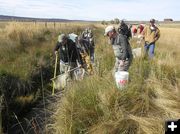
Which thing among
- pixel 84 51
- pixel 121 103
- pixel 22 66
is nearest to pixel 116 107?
pixel 121 103

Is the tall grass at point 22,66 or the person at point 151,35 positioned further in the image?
the person at point 151,35

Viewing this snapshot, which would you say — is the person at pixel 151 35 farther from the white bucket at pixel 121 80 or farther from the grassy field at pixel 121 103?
the white bucket at pixel 121 80

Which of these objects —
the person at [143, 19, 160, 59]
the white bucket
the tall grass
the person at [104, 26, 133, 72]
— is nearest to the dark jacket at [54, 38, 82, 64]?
the tall grass

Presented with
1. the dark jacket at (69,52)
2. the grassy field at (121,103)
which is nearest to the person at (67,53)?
the dark jacket at (69,52)

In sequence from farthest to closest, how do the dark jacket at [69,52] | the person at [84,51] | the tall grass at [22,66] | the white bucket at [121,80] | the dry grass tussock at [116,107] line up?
the dark jacket at [69,52] < the person at [84,51] < the tall grass at [22,66] < the white bucket at [121,80] < the dry grass tussock at [116,107]

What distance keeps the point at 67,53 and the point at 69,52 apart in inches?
2.9

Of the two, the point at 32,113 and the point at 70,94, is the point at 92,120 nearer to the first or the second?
the point at 70,94

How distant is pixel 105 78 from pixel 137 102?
109cm

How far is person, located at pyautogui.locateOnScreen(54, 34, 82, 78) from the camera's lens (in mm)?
11516

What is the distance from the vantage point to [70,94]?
7332 millimetres

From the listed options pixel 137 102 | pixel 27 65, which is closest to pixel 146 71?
pixel 137 102

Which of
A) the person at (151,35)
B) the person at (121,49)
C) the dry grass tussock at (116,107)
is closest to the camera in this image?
the dry grass tussock at (116,107)

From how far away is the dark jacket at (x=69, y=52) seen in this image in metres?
11.6

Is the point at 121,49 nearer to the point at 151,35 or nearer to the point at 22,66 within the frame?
the point at 22,66
